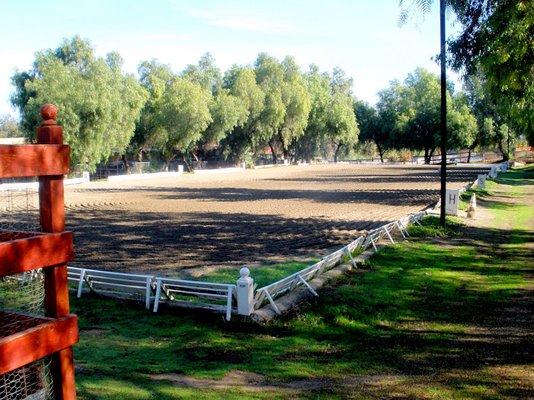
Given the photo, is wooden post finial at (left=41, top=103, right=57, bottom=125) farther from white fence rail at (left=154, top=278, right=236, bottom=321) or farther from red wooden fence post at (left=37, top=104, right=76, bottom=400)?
white fence rail at (left=154, top=278, right=236, bottom=321)

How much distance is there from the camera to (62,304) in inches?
126

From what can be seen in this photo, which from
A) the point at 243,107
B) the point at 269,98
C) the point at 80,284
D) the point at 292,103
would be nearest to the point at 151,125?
the point at 243,107

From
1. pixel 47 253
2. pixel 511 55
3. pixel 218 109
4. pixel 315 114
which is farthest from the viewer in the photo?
pixel 315 114

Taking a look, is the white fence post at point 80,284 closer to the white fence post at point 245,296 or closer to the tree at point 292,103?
the white fence post at point 245,296

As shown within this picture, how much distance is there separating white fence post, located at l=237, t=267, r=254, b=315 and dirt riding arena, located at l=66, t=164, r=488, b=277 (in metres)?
3.51

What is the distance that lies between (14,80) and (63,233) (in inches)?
1967

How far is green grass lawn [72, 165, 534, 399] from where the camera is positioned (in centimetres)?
698

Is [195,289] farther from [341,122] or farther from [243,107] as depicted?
Answer: [341,122]

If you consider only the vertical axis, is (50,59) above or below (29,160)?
above

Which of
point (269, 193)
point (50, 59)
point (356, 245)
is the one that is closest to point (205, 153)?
point (50, 59)

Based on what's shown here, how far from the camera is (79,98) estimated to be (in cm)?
4497

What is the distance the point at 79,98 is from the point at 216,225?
91.9 feet

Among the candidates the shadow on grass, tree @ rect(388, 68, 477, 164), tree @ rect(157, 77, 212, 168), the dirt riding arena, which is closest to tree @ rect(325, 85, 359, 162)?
tree @ rect(388, 68, 477, 164)

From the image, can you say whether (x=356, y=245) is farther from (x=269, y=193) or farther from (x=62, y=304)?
(x=269, y=193)
